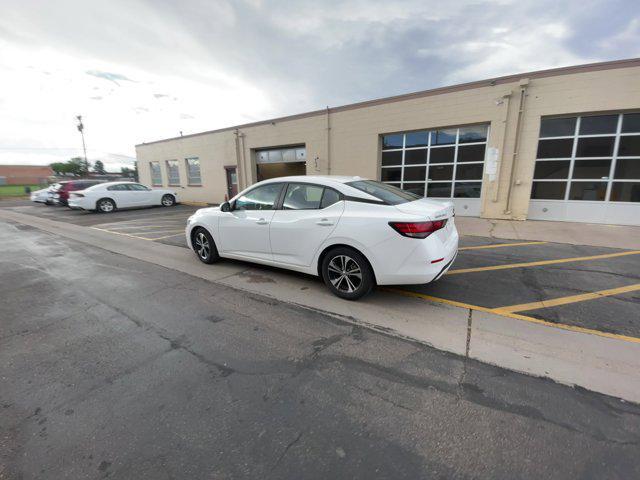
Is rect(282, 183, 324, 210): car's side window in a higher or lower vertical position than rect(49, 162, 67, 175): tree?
lower

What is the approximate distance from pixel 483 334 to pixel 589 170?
944 cm

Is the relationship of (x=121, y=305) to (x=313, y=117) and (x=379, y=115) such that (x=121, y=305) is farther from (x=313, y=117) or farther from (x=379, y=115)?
(x=313, y=117)

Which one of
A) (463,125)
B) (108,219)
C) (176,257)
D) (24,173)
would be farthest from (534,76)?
(24,173)

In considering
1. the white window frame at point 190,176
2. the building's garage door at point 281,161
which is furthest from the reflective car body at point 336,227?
the white window frame at point 190,176

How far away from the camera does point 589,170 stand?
30.2 ft

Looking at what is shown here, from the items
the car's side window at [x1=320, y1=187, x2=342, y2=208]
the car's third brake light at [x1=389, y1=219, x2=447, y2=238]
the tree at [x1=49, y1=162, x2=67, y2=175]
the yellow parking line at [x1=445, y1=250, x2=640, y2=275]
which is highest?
the tree at [x1=49, y1=162, x2=67, y2=175]

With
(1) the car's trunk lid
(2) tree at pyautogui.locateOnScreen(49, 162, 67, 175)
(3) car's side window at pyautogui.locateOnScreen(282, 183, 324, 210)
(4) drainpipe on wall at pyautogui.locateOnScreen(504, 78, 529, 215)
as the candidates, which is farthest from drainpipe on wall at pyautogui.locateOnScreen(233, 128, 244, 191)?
(2) tree at pyautogui.locateOnScreen(49, 162, 67, 175)

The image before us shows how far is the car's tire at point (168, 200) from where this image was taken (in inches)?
652

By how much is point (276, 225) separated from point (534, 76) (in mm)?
9557

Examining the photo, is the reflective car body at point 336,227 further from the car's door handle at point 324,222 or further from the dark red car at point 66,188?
the dark red car at point 66,188

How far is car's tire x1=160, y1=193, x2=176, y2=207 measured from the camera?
16.6m

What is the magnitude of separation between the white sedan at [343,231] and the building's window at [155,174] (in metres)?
20.5

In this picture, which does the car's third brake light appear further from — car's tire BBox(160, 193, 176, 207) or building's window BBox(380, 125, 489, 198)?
car's tire BBox(160, 193, 176, 207)

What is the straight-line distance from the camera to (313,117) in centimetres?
1348
